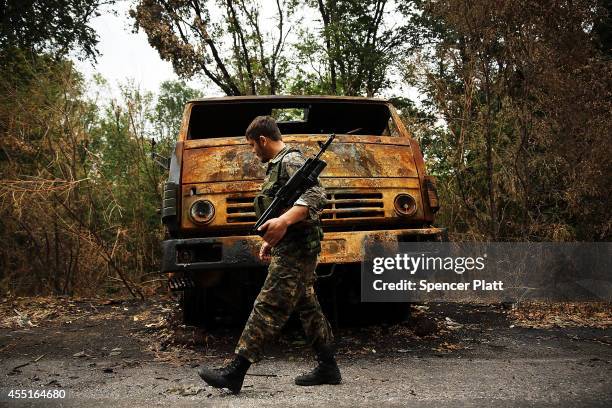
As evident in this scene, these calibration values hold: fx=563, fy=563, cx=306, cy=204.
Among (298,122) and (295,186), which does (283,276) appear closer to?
(295,186)

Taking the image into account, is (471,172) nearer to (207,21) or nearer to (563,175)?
(563,175)

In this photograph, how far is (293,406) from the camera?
294 centimetres

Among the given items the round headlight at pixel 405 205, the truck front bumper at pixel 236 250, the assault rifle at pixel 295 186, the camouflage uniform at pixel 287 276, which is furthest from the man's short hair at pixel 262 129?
the round headlight at pixel 405 205

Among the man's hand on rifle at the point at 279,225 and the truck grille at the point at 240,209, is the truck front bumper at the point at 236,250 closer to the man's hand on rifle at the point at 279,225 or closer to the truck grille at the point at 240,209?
the truck grille at the point at 240,209

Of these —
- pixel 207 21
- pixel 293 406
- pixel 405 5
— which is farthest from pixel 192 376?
pixel 405 5

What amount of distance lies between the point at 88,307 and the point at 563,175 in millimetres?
6001

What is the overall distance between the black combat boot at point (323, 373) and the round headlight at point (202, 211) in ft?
4.72

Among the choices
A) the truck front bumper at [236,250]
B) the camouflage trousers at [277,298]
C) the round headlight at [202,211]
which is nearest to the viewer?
the camouflage trousers at [277,298]

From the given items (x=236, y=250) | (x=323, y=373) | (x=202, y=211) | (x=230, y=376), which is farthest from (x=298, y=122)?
(x=230, y=376)

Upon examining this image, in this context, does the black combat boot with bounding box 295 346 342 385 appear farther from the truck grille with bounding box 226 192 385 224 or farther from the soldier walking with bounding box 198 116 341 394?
the truck grille with bounding box 226 192 385 224

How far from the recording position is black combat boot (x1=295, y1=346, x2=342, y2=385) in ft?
11.0

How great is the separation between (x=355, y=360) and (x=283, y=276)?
114cm

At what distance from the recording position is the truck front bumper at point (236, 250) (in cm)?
410

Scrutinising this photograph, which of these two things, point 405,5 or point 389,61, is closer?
point 389,61
